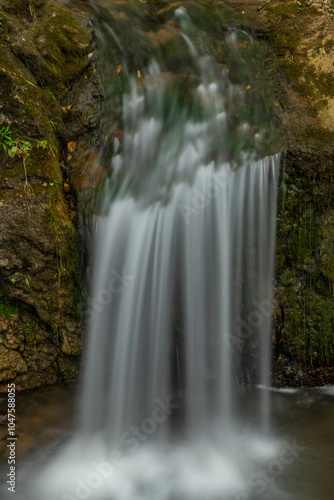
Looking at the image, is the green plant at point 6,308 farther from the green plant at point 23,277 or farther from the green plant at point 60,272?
the green plant at point 60,272

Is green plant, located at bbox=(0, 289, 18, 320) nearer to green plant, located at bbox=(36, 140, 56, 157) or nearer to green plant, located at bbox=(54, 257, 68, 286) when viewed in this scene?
green plant, located at bbox=(54, 257, 68, 286)

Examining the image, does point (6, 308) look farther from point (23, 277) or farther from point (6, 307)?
point (23, 277)

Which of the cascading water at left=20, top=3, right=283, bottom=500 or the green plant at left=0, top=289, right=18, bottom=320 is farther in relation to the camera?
the green plant at left=0, top=289, right=18, bottom=320

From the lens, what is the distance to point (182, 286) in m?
3.46

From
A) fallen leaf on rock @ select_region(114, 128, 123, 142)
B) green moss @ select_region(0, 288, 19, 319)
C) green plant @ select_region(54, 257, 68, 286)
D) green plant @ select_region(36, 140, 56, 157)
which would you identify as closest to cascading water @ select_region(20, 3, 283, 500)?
fallen leaf on rock @ select_region(114, 128, 123, 142)

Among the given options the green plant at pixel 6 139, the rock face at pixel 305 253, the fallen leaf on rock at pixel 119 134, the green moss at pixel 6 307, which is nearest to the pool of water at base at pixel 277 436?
the rock face at pixel 305 253

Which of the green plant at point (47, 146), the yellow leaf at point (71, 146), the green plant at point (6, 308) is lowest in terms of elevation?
the green plant at point (6, 308)

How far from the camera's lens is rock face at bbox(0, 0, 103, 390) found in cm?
324

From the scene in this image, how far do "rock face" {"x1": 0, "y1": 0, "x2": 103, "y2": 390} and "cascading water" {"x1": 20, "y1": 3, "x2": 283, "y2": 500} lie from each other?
315 millimetres

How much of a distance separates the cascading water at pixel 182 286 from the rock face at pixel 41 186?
0.31 meters

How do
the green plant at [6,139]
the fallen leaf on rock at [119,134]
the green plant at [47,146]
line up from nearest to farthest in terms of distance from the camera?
the green plant at [6,139], the green plant at [47,146], the fallen leaf on rock at [119,134]

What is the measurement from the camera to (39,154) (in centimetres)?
336

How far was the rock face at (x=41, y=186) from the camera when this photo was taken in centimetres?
324

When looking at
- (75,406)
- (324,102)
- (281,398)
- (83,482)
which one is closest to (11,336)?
(75,406)
